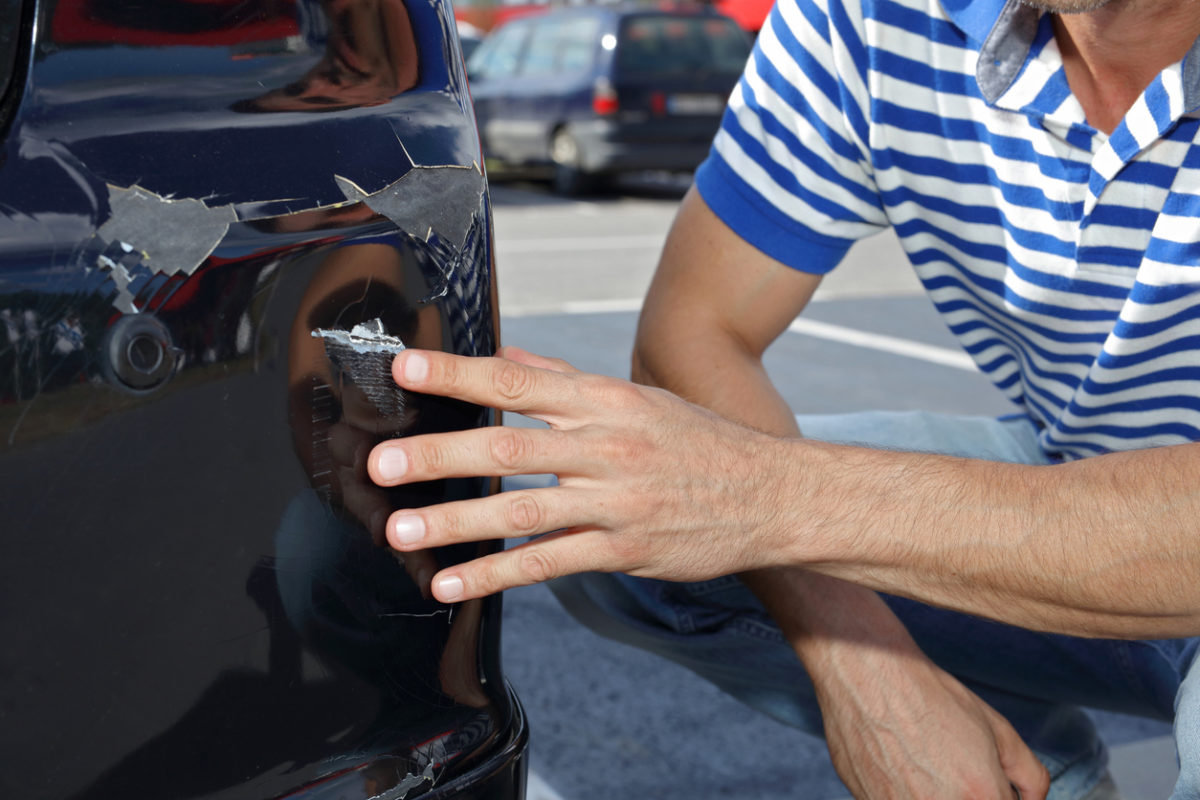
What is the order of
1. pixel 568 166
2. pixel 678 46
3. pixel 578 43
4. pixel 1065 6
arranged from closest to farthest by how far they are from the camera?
pixel 1065 6
pixel 678 46
pixel 578 43
pixel 568 166

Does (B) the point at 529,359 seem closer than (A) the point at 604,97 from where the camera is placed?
Yes

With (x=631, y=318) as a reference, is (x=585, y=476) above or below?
above

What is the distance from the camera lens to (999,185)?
1440 mm

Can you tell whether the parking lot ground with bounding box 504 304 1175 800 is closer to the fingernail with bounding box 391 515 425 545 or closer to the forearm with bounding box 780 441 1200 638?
the forearm with bounding box 780 441 1200 638

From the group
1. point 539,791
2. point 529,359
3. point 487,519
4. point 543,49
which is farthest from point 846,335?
point 543,49

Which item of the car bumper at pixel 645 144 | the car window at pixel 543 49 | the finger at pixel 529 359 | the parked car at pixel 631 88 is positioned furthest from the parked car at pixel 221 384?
the car window at pixel 543 49

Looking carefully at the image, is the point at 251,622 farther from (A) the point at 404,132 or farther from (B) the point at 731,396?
(B) the point at 731,396

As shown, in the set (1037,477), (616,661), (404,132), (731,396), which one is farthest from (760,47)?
(616,661)

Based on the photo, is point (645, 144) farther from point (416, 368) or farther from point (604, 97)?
point (416, 368)

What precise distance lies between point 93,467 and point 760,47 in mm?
1137

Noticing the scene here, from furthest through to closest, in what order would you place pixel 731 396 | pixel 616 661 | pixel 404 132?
pixel 616 661 < pixel 731 396 < pixel 404 132

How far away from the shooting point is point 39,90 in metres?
0.74

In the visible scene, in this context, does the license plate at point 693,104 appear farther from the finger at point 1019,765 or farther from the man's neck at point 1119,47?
the finger at point 1019,765

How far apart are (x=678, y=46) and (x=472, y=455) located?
9.55 metres
